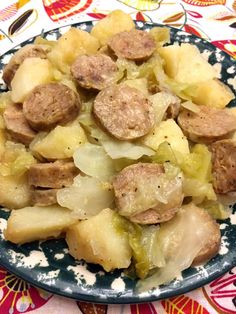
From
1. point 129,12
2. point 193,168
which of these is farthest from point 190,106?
point 129,12

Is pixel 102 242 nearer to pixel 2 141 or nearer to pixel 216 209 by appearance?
pixel 216 209

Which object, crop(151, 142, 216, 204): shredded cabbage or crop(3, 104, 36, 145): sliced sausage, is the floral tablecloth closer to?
crop(3, 104, 36, 145): sliced sausage

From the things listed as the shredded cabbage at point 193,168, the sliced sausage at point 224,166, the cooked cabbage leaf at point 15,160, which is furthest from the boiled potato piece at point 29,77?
the sliced sausage at point 224,166

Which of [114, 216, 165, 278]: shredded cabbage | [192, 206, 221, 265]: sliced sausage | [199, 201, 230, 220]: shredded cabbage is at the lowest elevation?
[199, 201, 230, 220]: shredded cabbage

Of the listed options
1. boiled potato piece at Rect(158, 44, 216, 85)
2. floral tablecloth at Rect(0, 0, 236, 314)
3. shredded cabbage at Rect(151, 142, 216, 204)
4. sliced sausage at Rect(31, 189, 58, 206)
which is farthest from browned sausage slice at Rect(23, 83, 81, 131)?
floral tablecloth at Rect(0, 0, 236, 314)

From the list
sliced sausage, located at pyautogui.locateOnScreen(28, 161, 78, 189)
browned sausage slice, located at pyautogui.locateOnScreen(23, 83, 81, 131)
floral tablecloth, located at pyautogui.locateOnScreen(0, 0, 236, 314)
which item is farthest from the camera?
floral tablecloth, located at pyautogui.locateOnScreen(0, 0, 236, 314)

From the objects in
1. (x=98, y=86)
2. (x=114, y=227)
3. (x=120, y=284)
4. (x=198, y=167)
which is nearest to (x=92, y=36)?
(x=98, y=86)

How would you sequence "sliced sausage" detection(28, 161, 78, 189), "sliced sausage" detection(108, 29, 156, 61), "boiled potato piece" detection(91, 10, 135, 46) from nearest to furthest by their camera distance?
"sliced sausage" detection(28, 161, 78, 189) → "sliced sausage" detection(108, 29, 156, 61) → "boiled potato piece" detection(91, 10, 135, 46)
